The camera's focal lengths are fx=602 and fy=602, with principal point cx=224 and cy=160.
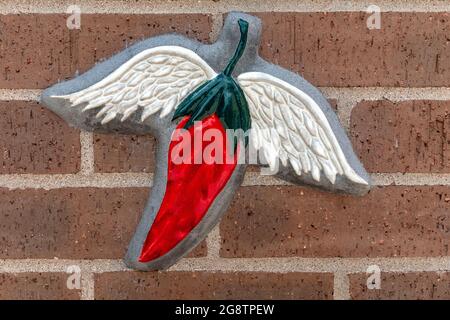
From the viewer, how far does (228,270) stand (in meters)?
0.61

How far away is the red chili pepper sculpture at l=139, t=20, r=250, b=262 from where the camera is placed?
0.57 m

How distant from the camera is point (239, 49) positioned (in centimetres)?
57

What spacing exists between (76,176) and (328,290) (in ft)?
0.92

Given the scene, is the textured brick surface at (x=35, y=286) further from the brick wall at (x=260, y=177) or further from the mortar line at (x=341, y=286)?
the mortar line at (x=341, y=286)

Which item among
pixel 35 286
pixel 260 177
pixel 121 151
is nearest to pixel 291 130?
pixel 260 177

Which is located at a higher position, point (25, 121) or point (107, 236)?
point (25, 121)

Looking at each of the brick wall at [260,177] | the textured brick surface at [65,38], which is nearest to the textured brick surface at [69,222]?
the brick wall at [260,177]

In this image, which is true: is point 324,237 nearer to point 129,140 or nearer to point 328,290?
point 328,290

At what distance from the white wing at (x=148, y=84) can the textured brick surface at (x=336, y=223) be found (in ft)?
0.39

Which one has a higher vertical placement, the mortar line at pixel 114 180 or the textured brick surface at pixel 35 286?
the mortar line at pixel 114 180

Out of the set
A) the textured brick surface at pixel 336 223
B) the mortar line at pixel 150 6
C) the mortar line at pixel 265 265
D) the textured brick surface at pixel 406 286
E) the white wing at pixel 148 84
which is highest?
the mortar line at pixel 150 6

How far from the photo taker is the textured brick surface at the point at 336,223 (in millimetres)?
604
